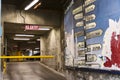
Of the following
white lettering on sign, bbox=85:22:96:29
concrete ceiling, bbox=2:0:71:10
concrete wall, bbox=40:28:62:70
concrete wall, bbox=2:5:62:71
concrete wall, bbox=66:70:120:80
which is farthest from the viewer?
concrete wall, bbox=40:28:62:70

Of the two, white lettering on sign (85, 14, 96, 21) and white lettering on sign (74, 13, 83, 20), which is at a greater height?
white lettering on sign (74, 13, 83, 20)

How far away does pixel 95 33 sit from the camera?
6223 millimetres

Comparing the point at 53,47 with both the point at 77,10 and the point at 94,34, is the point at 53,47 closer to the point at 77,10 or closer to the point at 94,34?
the point at 77,10

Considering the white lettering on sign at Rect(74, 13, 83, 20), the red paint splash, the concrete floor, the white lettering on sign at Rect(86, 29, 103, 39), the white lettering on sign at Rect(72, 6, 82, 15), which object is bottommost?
the concrete floor

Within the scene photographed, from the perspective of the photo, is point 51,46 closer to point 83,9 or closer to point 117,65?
point 83,9

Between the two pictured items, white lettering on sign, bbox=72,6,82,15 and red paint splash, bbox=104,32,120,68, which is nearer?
red paint splash, bbox=104,32,120,68

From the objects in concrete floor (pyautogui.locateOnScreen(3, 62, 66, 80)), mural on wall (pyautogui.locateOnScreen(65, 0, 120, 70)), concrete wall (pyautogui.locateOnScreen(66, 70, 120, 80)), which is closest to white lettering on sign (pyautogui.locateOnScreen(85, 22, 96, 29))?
mural on wall (pyautogui.locateOnScreen(65, 0, 120, 70))

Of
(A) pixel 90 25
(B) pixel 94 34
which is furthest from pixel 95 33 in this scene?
(A) pixel 90 25

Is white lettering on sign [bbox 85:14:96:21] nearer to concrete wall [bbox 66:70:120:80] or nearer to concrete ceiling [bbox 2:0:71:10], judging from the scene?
concrete wall [bbox 66:70:120:80]

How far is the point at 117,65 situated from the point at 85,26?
1940mm

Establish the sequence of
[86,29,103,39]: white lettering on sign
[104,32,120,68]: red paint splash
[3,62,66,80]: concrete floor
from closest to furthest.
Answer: [104,32,120,68]: red paint splash → [86,29,103,39]: white lettering on sign → [3,62,66,80]: concrete floor

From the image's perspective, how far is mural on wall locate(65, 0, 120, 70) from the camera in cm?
543

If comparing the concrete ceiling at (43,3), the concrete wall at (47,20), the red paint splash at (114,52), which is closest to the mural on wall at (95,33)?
the red paint splash at (114,52)

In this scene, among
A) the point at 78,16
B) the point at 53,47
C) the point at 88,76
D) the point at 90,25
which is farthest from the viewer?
the point at 53,47
